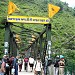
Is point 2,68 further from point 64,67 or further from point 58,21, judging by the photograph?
point 58,21

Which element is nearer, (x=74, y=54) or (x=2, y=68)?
(x=2, y=68)

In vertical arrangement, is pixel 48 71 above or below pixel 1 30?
below

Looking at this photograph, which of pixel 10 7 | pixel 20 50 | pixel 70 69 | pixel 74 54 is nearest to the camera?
pixel 70 69

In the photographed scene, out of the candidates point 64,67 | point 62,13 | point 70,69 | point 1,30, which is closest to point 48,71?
point 64,67

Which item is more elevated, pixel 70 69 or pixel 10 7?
pixel 10 7

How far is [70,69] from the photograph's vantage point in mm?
12719

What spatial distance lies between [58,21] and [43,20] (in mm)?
55569

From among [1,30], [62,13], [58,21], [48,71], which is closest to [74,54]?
[48,71]

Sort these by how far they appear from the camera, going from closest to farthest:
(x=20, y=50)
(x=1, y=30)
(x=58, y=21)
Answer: (x=1, y=30)
(x=20, y=50)
(x=58, y=21)

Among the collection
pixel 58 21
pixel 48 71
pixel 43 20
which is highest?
pixel 58 21

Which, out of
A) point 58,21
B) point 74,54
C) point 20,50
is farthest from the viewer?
point 58,21

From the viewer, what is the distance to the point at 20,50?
195 feet

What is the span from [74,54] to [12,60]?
181 inches

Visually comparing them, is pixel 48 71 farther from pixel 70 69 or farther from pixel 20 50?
pixel 20 50
